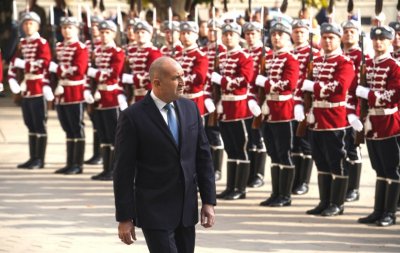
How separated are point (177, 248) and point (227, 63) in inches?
225

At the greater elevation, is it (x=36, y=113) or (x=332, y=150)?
(x=332, y=150)

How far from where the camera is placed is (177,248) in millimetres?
7699

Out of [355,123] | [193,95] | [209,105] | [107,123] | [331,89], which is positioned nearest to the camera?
[355,123]

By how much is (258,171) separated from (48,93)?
258 centimetres

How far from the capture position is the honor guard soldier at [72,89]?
1495cm

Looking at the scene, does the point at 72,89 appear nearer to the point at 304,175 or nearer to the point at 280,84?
the point at 304,175

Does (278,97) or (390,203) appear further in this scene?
(278,97)

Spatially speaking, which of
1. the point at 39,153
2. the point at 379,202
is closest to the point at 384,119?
the point at 379,202

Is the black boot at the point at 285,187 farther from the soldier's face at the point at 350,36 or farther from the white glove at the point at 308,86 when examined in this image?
the soldier's face at the point at 350,36

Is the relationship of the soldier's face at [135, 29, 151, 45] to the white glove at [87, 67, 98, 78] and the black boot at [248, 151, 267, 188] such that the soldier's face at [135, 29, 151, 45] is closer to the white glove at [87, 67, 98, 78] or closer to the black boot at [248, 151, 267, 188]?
the white glove at [87, 67, 98, 78]

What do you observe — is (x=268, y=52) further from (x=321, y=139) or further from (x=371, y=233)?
(x=371, y=233)

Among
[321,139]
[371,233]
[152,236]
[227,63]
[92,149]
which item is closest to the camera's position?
[152,236]

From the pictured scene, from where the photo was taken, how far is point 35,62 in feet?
49.9

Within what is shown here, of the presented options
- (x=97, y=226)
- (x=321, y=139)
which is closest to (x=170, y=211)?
(x=97, y=226)
